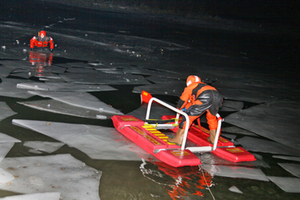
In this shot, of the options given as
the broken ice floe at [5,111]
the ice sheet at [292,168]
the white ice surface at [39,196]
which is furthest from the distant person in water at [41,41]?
the ice sheet at [292,168]

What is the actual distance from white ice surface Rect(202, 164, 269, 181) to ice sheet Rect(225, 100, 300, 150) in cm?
152

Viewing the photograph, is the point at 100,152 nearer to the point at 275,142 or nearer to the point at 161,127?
the point at 161,127

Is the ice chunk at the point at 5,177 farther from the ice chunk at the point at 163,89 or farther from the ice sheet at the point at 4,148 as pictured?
the ice chunk at the point at 163,89

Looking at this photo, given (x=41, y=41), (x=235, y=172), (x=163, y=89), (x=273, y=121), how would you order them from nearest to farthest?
(x=235, y=172) < (x=273, y=121) < (x=163, y=89) < (x=41, y=41)

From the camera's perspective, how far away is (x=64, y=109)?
19.5 feet

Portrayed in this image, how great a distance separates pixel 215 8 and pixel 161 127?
122ft

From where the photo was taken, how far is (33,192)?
3.25 meters

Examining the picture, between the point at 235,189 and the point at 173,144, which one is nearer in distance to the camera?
the point at 235,189

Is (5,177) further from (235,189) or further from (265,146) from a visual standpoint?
(265,146)

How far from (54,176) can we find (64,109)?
247 centimetres

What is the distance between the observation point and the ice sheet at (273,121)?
5.95 metres

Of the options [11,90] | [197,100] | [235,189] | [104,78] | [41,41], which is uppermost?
[41,41]

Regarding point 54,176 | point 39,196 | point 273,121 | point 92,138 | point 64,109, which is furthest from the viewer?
point 273,121

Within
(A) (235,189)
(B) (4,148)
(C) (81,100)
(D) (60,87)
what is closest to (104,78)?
(D) (60,87)
